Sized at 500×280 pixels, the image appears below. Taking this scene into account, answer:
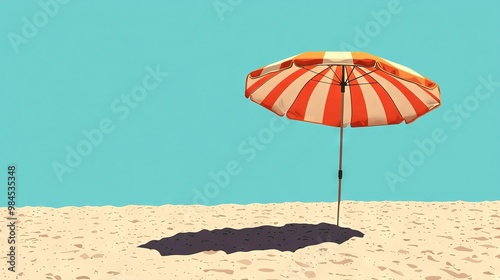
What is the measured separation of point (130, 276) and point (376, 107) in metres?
4.29

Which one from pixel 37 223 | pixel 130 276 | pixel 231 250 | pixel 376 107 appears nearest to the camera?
pixel 130 276

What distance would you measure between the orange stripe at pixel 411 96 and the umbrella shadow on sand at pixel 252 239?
1929 mm

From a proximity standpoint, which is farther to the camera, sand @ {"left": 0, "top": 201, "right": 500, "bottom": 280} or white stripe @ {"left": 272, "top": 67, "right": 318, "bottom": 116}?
white stripe @ {"left": 272, "top": 67, "right": 318, "bottom": 116}

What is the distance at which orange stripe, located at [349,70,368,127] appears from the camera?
840 cm

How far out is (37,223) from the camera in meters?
8.96

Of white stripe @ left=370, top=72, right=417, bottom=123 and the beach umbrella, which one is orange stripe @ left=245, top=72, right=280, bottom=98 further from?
white stripe @ left=370, top=72, right=417, bottom=123

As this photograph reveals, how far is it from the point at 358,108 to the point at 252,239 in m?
2.51

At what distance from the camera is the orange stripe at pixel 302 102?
8.45 metres

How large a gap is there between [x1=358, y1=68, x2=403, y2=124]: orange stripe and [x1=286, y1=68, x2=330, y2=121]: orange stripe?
2.61 feet

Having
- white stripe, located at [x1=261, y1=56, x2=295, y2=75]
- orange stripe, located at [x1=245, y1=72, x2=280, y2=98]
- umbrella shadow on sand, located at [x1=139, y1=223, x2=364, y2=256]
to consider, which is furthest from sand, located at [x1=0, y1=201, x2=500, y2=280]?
white stripe, located at [x1=261, y1=56, x2=295, y2=75]

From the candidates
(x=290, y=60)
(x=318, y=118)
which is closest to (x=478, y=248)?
(x=318, y=118)

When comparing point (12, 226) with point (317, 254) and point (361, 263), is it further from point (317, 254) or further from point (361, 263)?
point (361, 263)

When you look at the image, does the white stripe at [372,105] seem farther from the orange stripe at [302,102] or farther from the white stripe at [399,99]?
the orange stripe at [302,102]

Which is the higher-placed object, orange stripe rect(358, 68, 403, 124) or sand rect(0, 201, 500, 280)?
orange stripe rect(358, 68, 403, 124)
